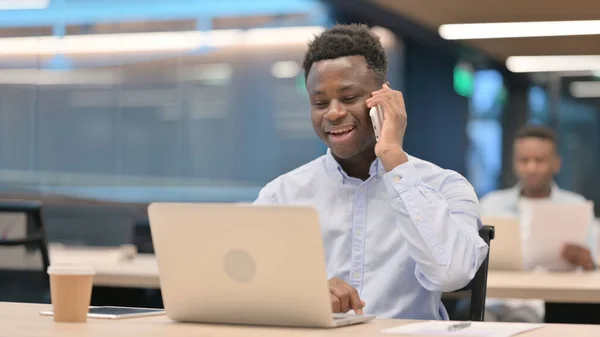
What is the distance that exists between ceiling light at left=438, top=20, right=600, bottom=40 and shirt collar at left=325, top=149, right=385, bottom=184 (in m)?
7.11

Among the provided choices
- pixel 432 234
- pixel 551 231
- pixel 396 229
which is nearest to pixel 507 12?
pixel 551 231

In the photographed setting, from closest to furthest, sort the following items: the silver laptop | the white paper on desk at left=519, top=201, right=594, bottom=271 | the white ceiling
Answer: the silver laptop → the white paper on desk at left=519, top=201, right=594, bottom=271 → the white ceiling

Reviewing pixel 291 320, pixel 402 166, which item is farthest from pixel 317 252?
pixel 402 166

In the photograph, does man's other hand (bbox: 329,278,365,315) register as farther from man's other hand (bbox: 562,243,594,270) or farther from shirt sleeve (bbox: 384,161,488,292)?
man's other hand (bbox: 562,243,594,270)

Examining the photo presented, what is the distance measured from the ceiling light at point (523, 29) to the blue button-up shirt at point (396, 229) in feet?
23.4

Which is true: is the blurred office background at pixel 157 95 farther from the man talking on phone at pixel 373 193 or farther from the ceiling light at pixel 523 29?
the man talking on phone at pixel 373 193

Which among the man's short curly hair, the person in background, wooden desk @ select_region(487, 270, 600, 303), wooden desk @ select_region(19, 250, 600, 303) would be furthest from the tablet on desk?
the person in background

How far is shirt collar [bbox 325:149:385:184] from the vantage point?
2580 millimetres

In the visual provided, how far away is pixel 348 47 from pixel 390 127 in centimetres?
27

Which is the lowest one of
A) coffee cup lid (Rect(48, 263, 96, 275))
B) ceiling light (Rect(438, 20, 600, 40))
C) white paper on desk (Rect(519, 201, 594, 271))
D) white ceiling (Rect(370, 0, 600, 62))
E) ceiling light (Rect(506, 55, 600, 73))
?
white paper on desk (Rect(519, 201, 594, 271))

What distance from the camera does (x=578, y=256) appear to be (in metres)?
4.29

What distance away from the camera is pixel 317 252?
1.87 meters

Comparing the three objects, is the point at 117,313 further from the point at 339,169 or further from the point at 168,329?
the point at 339,169

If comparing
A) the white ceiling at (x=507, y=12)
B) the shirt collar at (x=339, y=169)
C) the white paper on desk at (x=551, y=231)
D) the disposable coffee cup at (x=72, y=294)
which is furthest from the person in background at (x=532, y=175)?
the white ceiling at (x=507, y=12)
